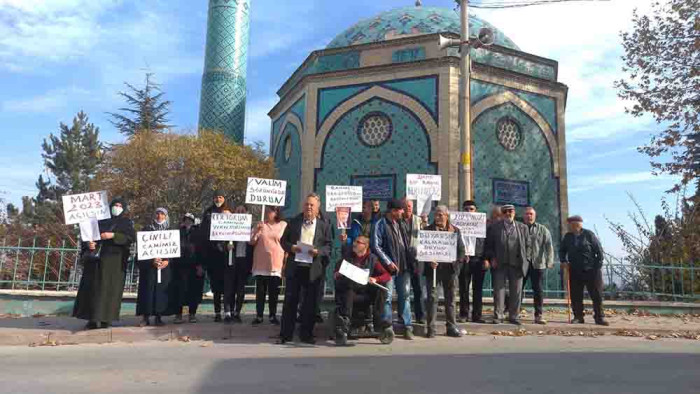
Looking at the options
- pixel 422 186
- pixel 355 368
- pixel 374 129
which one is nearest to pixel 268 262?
pixel 355 368

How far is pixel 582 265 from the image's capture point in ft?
25.8

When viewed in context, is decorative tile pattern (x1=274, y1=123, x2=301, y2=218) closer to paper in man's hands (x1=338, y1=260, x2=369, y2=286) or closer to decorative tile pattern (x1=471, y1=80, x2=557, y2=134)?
decorative tile pattern (x1=471, y1=80, x2=557, y2=134)

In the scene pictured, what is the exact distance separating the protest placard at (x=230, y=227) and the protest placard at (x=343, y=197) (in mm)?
1443

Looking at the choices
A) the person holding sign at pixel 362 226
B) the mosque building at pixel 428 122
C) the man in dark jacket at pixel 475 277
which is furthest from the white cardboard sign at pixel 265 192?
the mosque building at pixel 428 122

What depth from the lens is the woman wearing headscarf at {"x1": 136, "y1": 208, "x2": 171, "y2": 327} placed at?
260 inches

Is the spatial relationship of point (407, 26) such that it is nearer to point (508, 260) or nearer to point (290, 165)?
point (290, 165)

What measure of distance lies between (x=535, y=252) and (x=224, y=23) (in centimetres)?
1780

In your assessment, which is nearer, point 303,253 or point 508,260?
point 303,253

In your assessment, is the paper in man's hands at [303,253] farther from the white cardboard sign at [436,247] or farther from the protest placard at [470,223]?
the protest placard at [470,223]

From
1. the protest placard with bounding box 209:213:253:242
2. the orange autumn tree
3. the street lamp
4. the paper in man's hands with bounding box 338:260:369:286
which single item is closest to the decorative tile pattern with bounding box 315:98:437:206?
the orange autumn tree

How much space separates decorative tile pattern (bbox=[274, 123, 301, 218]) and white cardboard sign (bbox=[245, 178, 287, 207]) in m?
8.83

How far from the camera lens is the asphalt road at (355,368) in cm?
383

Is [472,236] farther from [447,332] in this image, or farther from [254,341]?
[254,341]

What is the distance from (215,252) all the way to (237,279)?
475 millimetres
